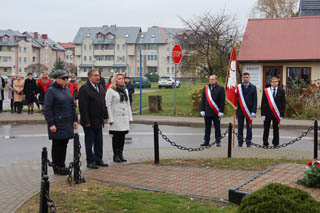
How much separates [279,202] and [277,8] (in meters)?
47.2

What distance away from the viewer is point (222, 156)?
382 inches

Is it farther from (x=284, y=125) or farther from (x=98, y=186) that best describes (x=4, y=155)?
(x=284, y=125)

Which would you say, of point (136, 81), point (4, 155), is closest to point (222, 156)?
point (4, 155)

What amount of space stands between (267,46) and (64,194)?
18.9m

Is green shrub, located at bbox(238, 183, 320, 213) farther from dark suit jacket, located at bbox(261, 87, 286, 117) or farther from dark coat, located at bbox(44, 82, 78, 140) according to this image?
dark suit jacket, located at bbox(261, 87, 286, 117)

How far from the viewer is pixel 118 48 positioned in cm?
10800

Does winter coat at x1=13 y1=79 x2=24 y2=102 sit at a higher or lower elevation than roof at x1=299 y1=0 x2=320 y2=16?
lower

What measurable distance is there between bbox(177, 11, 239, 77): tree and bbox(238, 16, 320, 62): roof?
3.19 feet

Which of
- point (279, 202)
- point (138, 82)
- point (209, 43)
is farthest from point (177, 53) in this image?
point (138, 82)

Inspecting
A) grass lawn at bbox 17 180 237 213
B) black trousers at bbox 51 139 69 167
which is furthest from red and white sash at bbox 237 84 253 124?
grass lawn at bbox 17 180 237 213

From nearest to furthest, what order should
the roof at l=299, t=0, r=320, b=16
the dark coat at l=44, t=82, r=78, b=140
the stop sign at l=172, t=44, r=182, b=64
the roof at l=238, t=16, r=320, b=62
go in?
Answer: the dark coat at l=44, t=82, r=78, b=140 < the stop sign at l=172, t=44, r=182, b=64 < the roof at l=238, t=16, r=320, b=62 < the roof at l=299, t=0, r=320, b=16

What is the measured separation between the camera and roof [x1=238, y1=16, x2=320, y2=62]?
22312mm

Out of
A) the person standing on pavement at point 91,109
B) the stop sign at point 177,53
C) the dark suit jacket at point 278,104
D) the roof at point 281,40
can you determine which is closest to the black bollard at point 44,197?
the person standing on pavement at point 91,109

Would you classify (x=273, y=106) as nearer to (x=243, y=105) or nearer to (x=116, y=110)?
(x=243, y=105)
